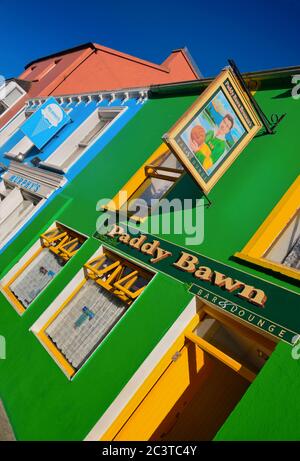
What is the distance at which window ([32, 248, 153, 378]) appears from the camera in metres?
8.31

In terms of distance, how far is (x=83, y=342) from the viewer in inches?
333

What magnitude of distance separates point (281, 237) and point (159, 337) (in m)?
3.46

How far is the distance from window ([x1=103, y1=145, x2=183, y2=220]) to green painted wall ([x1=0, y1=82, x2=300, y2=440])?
0.53 metres

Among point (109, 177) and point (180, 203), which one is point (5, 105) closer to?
point (109, 177)

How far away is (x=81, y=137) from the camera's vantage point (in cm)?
1612

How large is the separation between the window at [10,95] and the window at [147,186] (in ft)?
54.2

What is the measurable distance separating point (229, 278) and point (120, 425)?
136 inches

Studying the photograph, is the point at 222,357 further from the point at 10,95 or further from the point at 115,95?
the point at 10,95

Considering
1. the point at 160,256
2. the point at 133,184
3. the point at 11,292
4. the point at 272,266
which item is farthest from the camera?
the point at 11,292

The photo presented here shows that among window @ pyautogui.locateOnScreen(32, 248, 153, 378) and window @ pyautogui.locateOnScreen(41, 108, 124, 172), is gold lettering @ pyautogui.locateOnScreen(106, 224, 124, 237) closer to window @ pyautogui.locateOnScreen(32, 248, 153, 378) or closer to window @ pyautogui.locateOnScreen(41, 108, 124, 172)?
window @ pyautogui.locateOnScreen(32, 248, 153, 378)

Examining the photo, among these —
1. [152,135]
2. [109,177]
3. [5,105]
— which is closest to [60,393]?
[109,177]

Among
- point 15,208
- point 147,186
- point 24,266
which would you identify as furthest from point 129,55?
point 24,266

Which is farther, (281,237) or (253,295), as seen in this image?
(281,237)

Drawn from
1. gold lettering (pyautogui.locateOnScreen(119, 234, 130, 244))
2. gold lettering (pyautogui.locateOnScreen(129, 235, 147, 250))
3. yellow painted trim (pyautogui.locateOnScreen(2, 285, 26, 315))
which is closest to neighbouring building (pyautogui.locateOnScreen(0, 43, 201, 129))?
yellow painted trim (pyautogui.locateOnScreen(2, 285, 26, 315))
